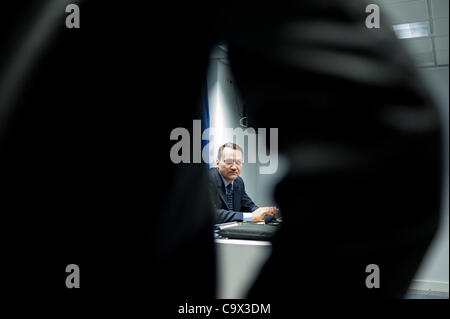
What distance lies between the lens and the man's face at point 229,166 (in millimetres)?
1671

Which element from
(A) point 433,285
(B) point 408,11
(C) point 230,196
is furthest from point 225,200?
(A) point 433,285

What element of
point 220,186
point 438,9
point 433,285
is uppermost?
point 438,9

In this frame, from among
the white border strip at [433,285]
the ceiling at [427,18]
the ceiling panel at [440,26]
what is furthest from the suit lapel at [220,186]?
the white border strip at [433,285]

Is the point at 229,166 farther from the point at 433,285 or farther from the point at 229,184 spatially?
the point at 433,285

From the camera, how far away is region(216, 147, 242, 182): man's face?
1.67m

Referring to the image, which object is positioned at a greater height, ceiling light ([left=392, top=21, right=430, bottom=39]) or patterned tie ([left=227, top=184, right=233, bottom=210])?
ceiling light ([left=392, top=21, right=430, bottom=39])

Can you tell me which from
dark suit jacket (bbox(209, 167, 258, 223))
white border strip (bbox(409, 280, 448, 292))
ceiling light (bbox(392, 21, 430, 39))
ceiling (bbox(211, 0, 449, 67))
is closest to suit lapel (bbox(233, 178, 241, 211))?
dark suit jacket (bbox(209, 167, 258, 223))

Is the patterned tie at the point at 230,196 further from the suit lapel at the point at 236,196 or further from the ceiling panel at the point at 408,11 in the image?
the ceiling panel at the point at 408,11

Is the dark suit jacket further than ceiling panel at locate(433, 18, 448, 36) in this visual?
No

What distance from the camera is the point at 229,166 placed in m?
1.69

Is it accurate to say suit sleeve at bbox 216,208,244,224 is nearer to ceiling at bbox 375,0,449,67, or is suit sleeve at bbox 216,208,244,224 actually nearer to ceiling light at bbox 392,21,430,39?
ceiling at bbox 375,0,449,67

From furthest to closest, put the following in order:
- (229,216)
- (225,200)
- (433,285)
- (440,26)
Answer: (433,285)
(440,26)
(225,200)
(229,216)
